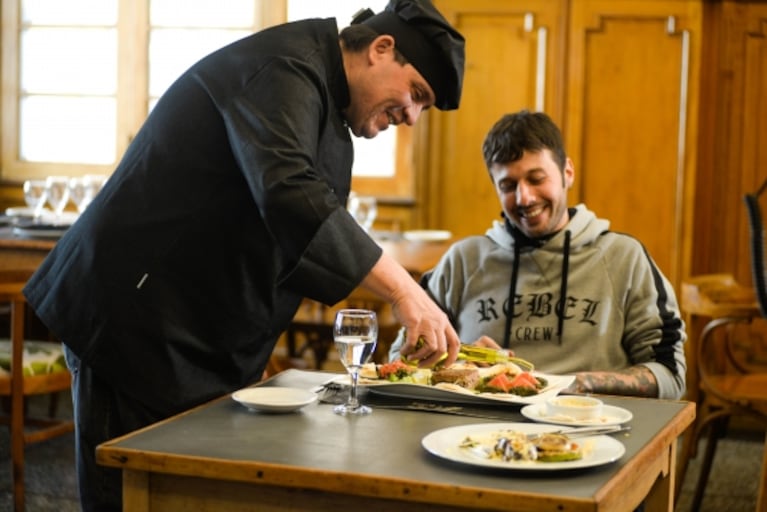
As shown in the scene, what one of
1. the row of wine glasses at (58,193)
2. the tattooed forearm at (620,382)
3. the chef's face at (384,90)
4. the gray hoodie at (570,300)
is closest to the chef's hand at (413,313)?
the chef's face at (384,90)

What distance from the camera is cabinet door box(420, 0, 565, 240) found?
538 cm

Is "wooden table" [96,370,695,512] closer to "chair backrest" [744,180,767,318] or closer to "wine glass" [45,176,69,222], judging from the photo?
"chair backrest" [744,180,767,318]

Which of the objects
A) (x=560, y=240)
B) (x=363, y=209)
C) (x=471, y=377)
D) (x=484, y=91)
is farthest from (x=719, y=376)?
(x=484, y=91)

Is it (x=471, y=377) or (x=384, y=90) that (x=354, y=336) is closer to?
(x=471, y=377)

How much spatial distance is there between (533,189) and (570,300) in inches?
9.9

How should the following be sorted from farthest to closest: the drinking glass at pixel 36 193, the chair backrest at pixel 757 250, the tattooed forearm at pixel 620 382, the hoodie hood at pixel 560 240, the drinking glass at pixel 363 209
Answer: the drinking glass at pixel 36 193 < the drinking glass at pixel 363 209 < the chair backrest at pixel 757 250 < the hoodie hood at pixel 560 240 < the tattooed forearm at pixel 620 382

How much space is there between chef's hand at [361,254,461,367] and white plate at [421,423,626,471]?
122mm

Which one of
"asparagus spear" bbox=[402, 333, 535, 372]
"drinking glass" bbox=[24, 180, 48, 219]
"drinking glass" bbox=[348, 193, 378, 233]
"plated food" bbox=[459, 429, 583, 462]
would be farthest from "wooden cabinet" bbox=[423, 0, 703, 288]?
"plated food" bbox=[459, 429, 583, 462]

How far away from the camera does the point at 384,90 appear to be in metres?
1.90

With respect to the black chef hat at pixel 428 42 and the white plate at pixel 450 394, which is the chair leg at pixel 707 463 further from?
the black chef hat at pixel 428 42

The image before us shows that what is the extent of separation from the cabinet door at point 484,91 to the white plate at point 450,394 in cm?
362

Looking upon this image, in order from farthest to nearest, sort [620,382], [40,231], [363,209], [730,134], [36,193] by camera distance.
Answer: [730,134] → [36,193] → [363,209] → [40,231] → [620,382]

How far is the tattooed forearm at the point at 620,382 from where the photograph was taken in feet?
7.22

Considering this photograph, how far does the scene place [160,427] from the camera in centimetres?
166
